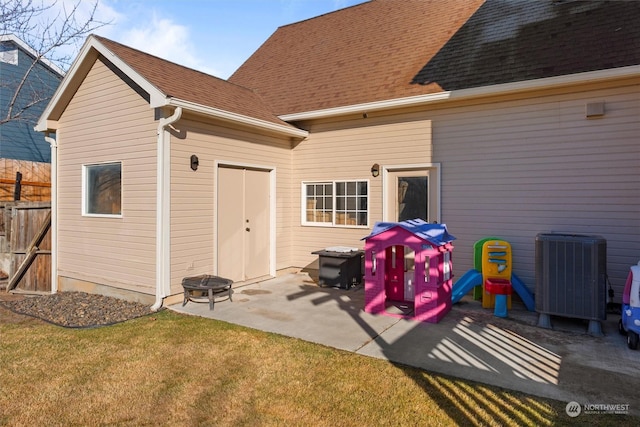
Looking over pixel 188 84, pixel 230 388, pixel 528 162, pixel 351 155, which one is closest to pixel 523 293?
pixel 528 162

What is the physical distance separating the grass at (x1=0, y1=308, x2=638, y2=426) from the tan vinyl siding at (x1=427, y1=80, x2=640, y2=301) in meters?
3.58

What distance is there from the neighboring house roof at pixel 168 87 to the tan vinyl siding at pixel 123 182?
0.72 feet

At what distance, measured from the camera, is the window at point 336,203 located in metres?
7.57

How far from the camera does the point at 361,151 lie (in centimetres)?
750

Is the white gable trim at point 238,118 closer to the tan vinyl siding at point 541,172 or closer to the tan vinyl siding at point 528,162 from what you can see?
the tan vinyl siding at point 528,162

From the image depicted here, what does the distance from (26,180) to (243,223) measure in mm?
6792

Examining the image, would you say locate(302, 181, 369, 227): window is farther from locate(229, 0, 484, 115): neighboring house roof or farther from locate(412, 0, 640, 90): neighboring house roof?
locate(412, 0, 640, 90): neighboring house roof

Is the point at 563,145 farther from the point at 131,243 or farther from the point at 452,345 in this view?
the point at 131,243

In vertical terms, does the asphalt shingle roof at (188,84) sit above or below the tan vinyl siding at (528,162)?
above

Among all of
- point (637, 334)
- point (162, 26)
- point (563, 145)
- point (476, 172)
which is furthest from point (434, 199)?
point (162, 26)

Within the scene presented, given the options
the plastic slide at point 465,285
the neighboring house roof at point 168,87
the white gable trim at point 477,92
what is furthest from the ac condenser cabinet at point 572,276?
the neighboring house roof at point 168,87

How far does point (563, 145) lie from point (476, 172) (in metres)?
1.29

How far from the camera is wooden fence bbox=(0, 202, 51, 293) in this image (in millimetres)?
7582

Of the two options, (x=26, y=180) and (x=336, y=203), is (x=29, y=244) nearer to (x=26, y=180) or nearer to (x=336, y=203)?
(x=26, y=180)
